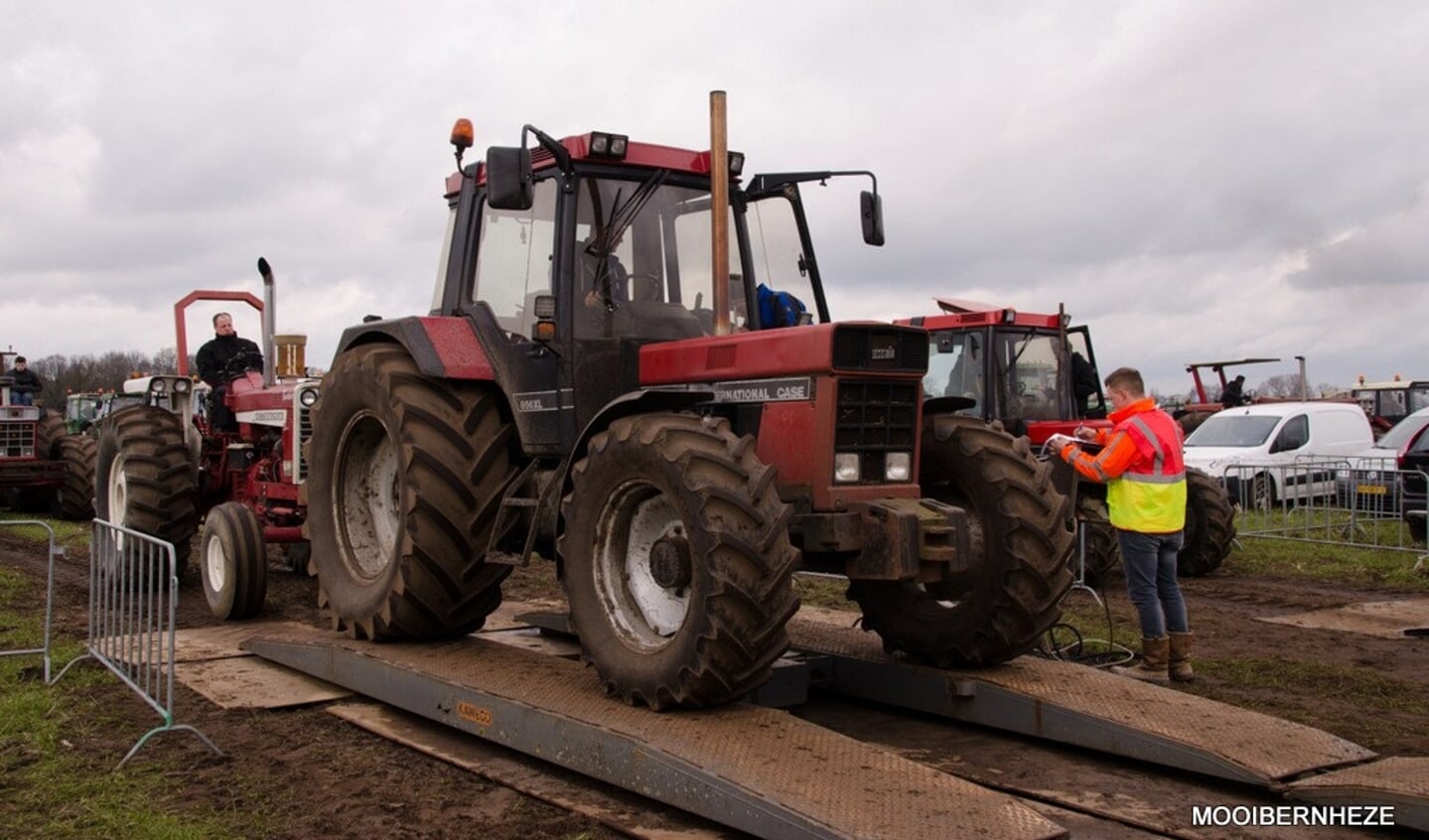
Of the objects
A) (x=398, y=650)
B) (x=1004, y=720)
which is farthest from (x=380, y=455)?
(x=1004, y=720)

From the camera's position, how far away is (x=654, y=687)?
530cm

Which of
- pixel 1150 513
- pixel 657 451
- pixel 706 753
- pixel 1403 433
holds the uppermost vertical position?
pixel 1403 433

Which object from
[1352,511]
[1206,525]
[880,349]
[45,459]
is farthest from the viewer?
[45,459]

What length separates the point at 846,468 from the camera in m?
5.71

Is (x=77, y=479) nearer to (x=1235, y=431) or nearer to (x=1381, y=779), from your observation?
(x=1235, y=431)

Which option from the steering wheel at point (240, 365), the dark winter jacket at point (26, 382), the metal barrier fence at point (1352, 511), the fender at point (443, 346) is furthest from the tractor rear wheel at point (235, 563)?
the dark winter jacket at point (26, 382)

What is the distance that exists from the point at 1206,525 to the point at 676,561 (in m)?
8.42

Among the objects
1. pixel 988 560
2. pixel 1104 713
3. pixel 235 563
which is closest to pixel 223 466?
pixel 235 563

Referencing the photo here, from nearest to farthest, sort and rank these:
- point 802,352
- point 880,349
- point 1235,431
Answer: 1. point 802,352
2. point 880,349
3. point 1235,431

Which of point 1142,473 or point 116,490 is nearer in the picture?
point 1142,473

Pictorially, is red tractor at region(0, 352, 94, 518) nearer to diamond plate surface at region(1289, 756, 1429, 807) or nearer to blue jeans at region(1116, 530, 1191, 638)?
blue jeans at region(1116, 530, 1191, 638)

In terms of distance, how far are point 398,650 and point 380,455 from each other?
144 centimetres

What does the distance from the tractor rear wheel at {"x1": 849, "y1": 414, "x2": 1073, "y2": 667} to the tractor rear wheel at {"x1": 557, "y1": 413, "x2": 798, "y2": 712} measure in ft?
4.69

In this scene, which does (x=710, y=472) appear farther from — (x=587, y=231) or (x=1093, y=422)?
(x=1093, y=422)
